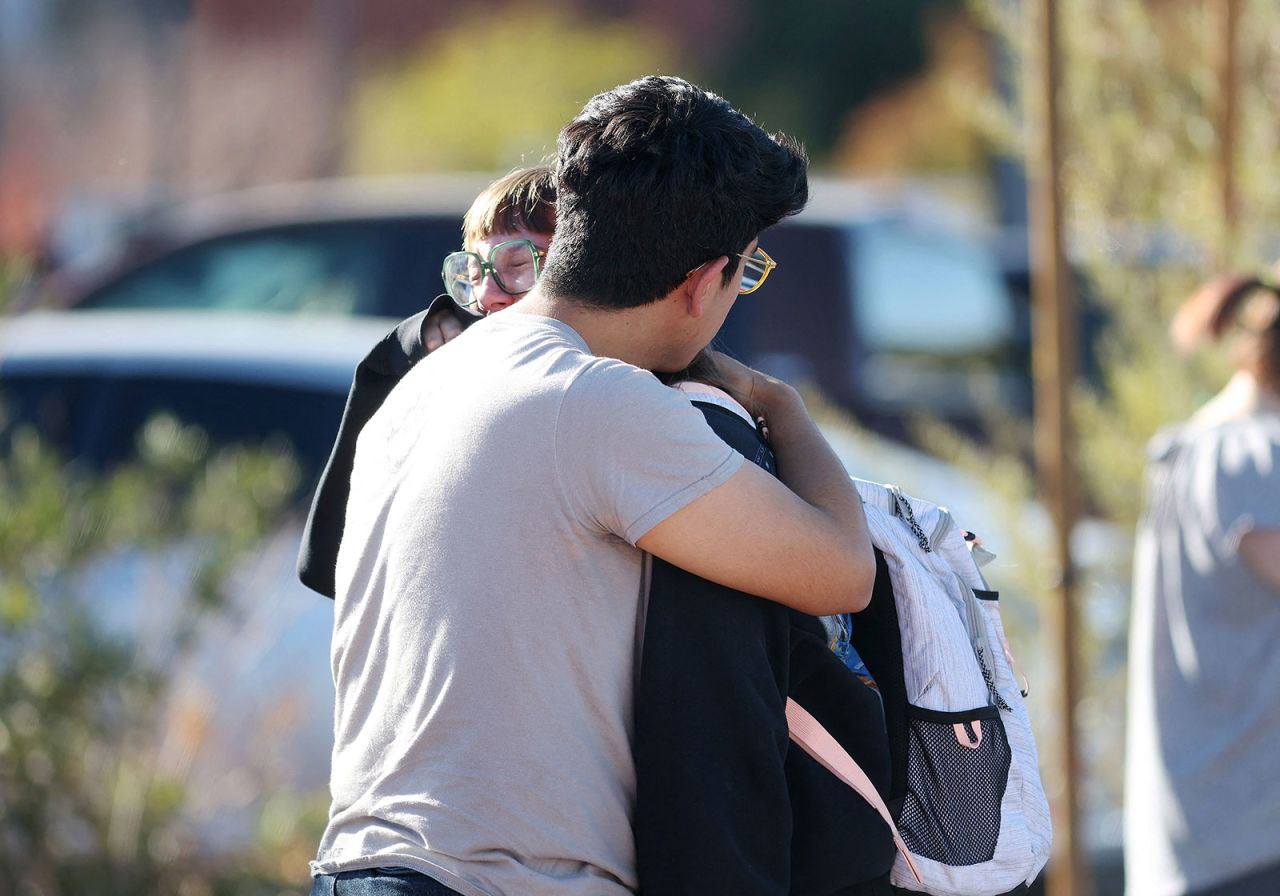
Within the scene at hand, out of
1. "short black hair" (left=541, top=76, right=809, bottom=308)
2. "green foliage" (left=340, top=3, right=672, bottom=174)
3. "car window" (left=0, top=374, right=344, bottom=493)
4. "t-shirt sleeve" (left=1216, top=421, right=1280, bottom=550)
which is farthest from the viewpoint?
"green foliage" (left=340, top=3, right=672, bottom=174)

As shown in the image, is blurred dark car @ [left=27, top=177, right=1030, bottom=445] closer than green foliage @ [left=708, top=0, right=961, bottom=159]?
Yes

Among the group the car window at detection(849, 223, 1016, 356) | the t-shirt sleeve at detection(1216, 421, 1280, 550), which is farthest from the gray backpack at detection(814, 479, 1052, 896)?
the car window at detection(849, 223, 1016, 356)

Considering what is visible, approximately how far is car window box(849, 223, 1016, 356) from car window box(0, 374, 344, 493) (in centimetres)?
346

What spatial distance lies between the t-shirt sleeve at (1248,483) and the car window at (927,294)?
4.47 metres

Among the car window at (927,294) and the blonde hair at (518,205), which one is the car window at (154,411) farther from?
the car window at (927,294)

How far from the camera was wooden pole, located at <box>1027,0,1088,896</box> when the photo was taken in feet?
11.8

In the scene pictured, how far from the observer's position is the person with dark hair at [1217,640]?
10.6 feet

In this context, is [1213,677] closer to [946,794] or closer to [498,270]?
[946,794]

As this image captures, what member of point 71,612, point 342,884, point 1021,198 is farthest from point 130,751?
point 1021,198

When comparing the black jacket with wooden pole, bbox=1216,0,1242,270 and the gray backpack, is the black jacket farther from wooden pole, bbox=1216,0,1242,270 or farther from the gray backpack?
wooden pole, bbox=1216,0,1242,270

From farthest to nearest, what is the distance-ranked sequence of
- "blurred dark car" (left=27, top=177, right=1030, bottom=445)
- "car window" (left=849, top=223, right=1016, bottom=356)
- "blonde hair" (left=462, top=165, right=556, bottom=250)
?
"car window" (left=849, top=223, right=1016, bottom=356) → "blurred dark car" (left=27, top=177, right=1030, bottom=445) → "blonde hair" (left=462, top=165, right=556, bottom=250)

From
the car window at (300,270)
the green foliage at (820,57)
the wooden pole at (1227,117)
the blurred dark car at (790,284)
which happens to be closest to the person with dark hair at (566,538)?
the wooden pole at (1227,117)

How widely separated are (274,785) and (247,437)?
104cm

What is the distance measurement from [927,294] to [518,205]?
6.84 metres
